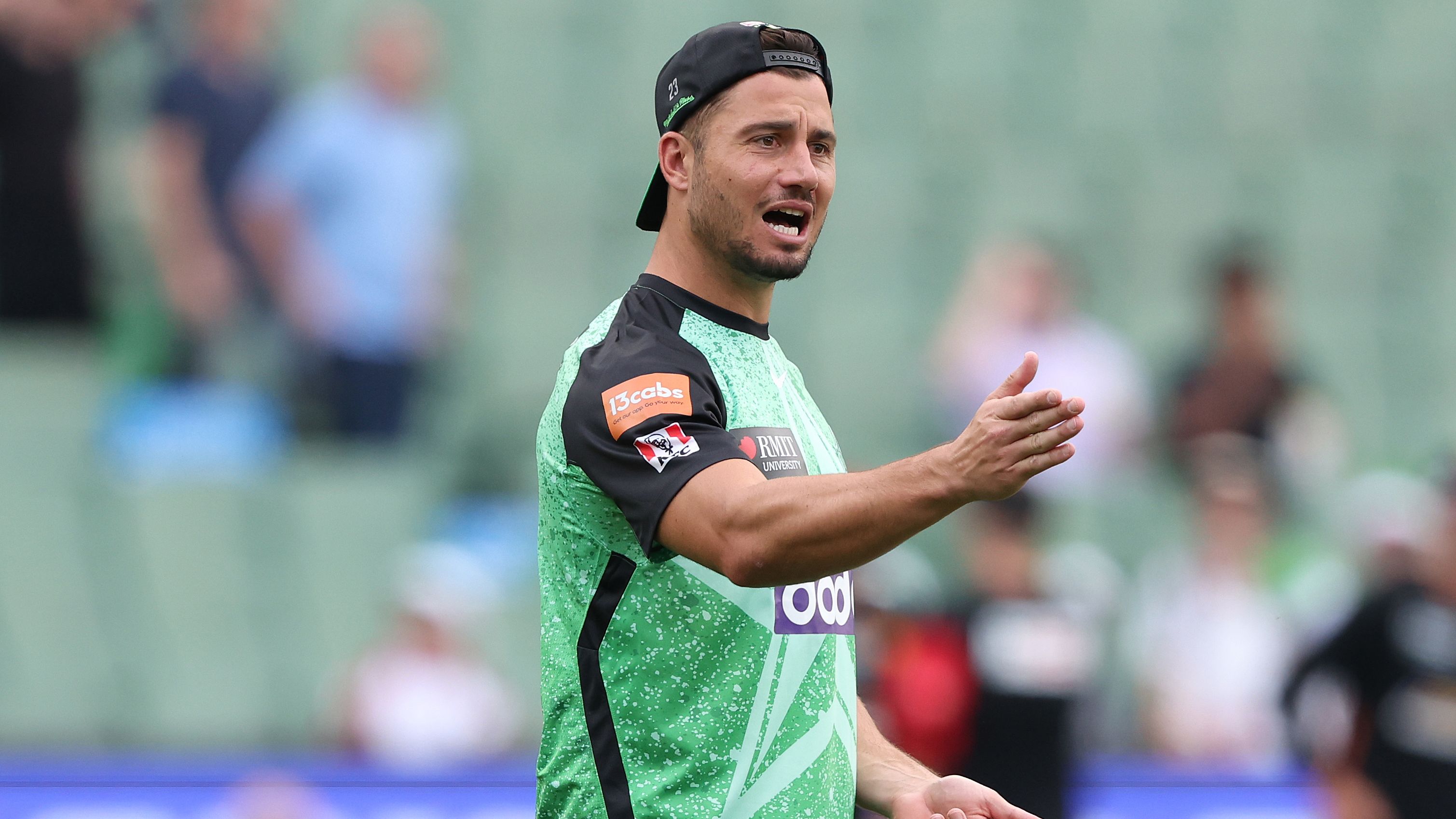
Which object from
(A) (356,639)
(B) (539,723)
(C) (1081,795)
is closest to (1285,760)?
(C) (1081,795)

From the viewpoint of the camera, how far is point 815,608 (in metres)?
3.07

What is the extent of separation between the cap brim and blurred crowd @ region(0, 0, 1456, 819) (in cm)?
395

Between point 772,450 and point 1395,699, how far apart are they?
4882 mm

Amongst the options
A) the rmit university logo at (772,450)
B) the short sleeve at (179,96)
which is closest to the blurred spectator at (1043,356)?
the short sleeve at (179,96)

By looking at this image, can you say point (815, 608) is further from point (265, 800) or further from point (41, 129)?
point (41, 129)

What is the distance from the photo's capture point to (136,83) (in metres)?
9.87

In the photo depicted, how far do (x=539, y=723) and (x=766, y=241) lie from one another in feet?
19.6

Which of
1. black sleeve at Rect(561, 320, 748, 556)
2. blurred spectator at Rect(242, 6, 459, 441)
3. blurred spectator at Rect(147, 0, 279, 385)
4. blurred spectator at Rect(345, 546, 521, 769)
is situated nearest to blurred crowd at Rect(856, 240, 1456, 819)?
blurred spectator at Rect(345, 546, 521, 769)

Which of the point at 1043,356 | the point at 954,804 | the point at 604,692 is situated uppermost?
the point at 604,692

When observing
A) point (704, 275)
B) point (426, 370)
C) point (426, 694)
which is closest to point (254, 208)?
point (426, 370)

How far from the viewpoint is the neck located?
3168mm

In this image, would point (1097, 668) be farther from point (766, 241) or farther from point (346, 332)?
point (766, 241)

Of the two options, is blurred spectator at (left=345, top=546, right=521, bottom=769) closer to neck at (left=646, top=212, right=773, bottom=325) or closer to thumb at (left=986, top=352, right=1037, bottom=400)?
neck at (left=646, top=212, right=773, bottom=325)

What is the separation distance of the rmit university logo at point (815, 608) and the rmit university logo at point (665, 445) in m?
0.32
